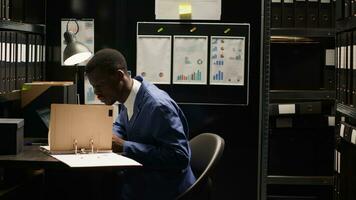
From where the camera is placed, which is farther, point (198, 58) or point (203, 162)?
point (198, 58)

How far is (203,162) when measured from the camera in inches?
104

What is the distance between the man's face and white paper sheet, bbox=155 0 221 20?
5.62 ft

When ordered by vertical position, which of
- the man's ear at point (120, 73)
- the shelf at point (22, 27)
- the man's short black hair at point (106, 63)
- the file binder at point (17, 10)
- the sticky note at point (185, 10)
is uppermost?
the sticky note at point (185, 10)

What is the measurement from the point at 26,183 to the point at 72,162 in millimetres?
681

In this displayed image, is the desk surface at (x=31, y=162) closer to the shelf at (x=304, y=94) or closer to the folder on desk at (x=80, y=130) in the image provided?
the folder on desk at (x=80, y=130)

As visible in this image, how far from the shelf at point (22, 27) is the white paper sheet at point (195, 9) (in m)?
0.82

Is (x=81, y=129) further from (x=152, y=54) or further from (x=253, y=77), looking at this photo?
(x=253, y=77)

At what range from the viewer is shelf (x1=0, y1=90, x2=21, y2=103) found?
325 cm

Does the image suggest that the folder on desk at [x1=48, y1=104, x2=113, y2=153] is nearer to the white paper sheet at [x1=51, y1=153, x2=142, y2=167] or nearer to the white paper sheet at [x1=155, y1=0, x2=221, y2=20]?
the white paper sheet at [x1=51, y1=153, x2=142, y2=167]

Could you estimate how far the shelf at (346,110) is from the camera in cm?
319

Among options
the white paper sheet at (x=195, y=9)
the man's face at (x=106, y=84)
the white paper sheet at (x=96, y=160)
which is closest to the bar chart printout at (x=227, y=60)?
the white paper sheet at (x=195, y=9)

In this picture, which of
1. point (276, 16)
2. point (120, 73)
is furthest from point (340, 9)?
point (120, 73)

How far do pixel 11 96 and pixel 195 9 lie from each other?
1.49 m

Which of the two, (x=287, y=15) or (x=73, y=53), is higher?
(x=287, y=15)
